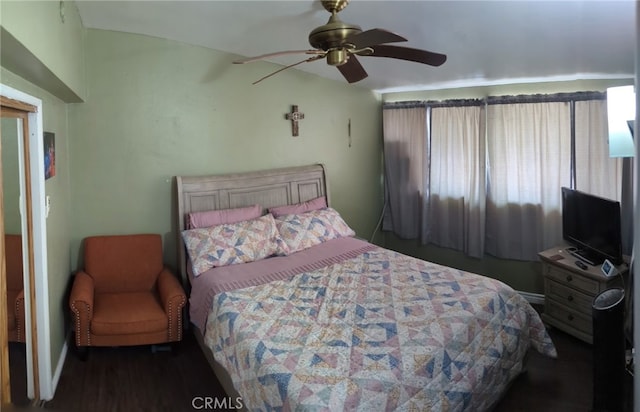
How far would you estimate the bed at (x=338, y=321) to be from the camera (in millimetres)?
1829

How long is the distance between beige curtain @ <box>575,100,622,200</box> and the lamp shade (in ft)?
2.62

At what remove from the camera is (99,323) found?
2.74m

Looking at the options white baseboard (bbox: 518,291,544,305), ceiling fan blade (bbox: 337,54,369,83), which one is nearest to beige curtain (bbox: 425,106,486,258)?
white baseboard (bbox: 518,291,544,305)

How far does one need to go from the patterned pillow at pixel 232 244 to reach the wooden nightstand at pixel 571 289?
2.01m

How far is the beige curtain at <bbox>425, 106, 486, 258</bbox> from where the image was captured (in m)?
3.98

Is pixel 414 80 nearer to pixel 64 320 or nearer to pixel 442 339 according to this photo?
pixel 442 339

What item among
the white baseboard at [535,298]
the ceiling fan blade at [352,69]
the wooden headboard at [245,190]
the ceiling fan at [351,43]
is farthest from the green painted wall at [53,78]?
Result: the white baseboard at [535,298]

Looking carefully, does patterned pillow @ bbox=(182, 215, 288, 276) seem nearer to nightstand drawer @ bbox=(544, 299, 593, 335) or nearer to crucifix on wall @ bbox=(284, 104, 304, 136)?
crucifix on wall @ bbox=(284, 104, 304, 136)

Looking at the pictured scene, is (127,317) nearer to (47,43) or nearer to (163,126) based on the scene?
(163,126)

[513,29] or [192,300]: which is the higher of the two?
[513,29]

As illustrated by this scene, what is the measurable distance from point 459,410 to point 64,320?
255cm

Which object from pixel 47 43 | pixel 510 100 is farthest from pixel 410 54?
pixel 510 100

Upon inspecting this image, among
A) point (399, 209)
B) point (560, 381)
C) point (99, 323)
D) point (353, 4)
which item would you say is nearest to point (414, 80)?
point (399, 209)

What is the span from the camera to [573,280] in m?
3.11
